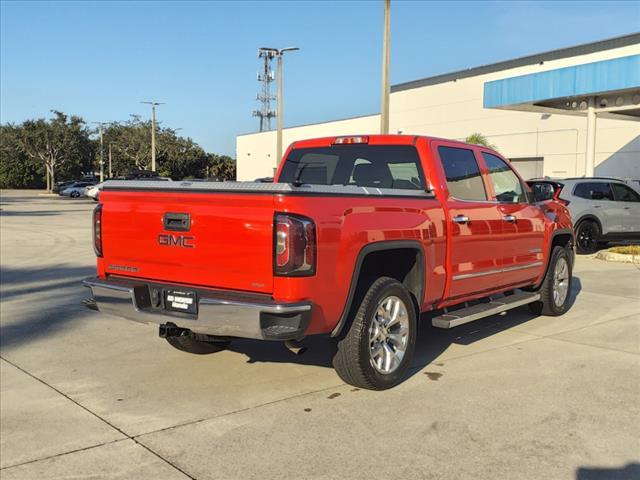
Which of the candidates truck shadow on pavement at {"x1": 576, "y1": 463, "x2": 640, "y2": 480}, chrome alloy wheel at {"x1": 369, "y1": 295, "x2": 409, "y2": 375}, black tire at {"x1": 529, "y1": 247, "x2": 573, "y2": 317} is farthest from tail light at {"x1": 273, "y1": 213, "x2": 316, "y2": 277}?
black tire at {"x1": 529, "y1": 247, "x2": 573, "y2": 317}

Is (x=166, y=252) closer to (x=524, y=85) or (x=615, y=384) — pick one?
(x=615, y=384)

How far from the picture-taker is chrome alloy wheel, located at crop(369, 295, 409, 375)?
4773mm

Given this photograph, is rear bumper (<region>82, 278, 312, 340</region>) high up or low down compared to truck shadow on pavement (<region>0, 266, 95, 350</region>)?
up

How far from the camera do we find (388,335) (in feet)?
16.1

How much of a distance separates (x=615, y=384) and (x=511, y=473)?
6.58 feet

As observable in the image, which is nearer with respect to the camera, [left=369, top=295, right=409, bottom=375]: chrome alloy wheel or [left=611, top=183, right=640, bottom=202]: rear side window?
[left=369, top=295, right=409, bottom=375]: chrome alloy wheel

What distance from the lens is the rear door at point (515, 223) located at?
6.35m

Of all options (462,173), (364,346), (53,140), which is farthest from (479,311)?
(53,140)

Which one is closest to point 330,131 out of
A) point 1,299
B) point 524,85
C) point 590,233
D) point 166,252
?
point 524,85

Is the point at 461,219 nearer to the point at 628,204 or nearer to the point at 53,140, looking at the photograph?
the point at 628,204

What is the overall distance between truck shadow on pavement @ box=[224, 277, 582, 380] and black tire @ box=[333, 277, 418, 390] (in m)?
0.15

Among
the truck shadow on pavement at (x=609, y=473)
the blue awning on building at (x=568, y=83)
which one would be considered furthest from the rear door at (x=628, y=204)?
the truck shadow on pavement at (x=609, y=473)

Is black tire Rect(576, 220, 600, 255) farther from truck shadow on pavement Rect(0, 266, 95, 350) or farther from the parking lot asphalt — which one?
truck shadow on pavement Rect(0, 266, 95, 350)

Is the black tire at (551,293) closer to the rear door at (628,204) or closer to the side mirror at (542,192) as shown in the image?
the side mirror at (542,192)
